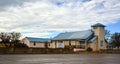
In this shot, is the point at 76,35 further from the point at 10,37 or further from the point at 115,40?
the point at 115,40

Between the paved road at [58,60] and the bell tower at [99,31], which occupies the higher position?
the bell tower at [99,31]

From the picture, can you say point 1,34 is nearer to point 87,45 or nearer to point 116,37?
point 87,45

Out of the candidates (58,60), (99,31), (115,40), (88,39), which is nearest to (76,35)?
(88,39)

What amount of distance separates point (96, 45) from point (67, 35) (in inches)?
406

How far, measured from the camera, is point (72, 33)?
7544cm

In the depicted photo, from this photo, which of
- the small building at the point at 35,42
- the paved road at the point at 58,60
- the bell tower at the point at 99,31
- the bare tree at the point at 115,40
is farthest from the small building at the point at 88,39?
the paved road at the point at 58,60

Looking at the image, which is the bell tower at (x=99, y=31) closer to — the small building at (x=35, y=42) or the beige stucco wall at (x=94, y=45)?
the beige stucco wall at (x=94, y=45)

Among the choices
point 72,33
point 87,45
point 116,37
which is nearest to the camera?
point 87,45

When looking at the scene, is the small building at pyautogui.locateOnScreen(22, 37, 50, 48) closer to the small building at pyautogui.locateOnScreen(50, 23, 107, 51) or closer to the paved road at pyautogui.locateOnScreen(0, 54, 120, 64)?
the small building at pyautogui.locateOnScreen(50, 23, 107, 51)

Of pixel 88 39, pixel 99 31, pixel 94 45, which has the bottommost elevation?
pixel 94 45

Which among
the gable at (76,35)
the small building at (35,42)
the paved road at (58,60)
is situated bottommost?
the paved road at (58,60)

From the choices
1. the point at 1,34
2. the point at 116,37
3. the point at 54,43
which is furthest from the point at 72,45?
the point at 116,37

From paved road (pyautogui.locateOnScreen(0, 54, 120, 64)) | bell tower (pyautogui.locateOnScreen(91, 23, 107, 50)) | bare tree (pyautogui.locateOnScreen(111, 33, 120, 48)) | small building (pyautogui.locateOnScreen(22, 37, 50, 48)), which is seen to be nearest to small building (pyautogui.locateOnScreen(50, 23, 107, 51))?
bell tower (pyautogui.locateOnScreen(91, 23, 107, 50))

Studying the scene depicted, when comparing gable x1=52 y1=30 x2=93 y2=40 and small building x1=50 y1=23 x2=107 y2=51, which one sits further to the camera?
gable x1=52 y1=30 x2=93 y2=40
